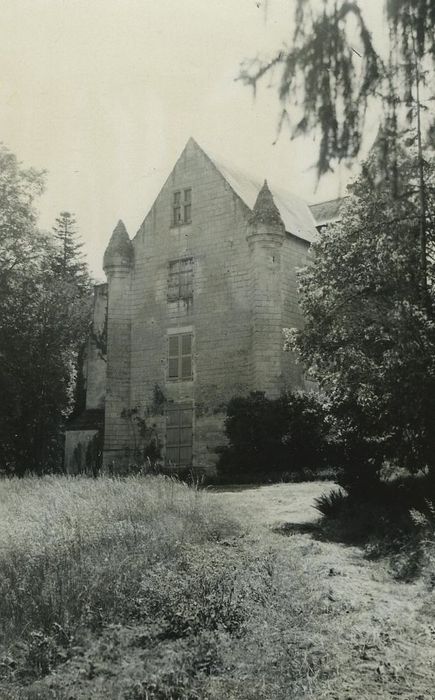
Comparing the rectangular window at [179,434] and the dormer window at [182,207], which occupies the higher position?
the dormer window at [182,207]

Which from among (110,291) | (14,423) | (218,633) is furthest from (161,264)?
(218,633)

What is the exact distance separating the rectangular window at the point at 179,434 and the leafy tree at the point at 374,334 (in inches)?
391

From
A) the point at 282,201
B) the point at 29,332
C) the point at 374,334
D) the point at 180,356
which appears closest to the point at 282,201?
the point at 282,201

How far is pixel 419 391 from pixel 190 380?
13108mm

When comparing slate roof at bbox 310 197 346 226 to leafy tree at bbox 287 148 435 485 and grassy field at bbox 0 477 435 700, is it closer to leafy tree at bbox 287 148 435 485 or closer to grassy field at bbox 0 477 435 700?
leafy tree at bbox 287 148 435 485

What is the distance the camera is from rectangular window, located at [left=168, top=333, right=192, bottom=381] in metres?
23.5

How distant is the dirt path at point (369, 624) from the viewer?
493 cm

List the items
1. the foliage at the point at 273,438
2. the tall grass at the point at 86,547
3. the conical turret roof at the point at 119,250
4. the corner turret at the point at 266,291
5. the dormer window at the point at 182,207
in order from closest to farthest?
the tall grass at the point at 86,547, the foliage at the point at 273,438, the corner turret at the point at 266,291, the dormer window at the point at 182,207, the conical turret roof at the point at 119,250

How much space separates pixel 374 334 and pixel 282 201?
17.0 metres

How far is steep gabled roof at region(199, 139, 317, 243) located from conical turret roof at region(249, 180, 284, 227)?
979 mm

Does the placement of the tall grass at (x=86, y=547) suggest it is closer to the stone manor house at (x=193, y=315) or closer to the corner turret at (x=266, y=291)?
the corner turret at (x=266, y=291)

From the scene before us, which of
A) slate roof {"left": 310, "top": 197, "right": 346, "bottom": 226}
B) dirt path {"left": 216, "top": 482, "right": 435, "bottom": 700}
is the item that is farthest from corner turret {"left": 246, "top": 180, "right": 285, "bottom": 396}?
dirt path {"left": 216, "top": 482, "right": 435, "bottom": 700}

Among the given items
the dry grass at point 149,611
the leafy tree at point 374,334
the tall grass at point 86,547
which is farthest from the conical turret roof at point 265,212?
the dry grass at point 149,611

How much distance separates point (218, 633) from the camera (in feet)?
18.8
